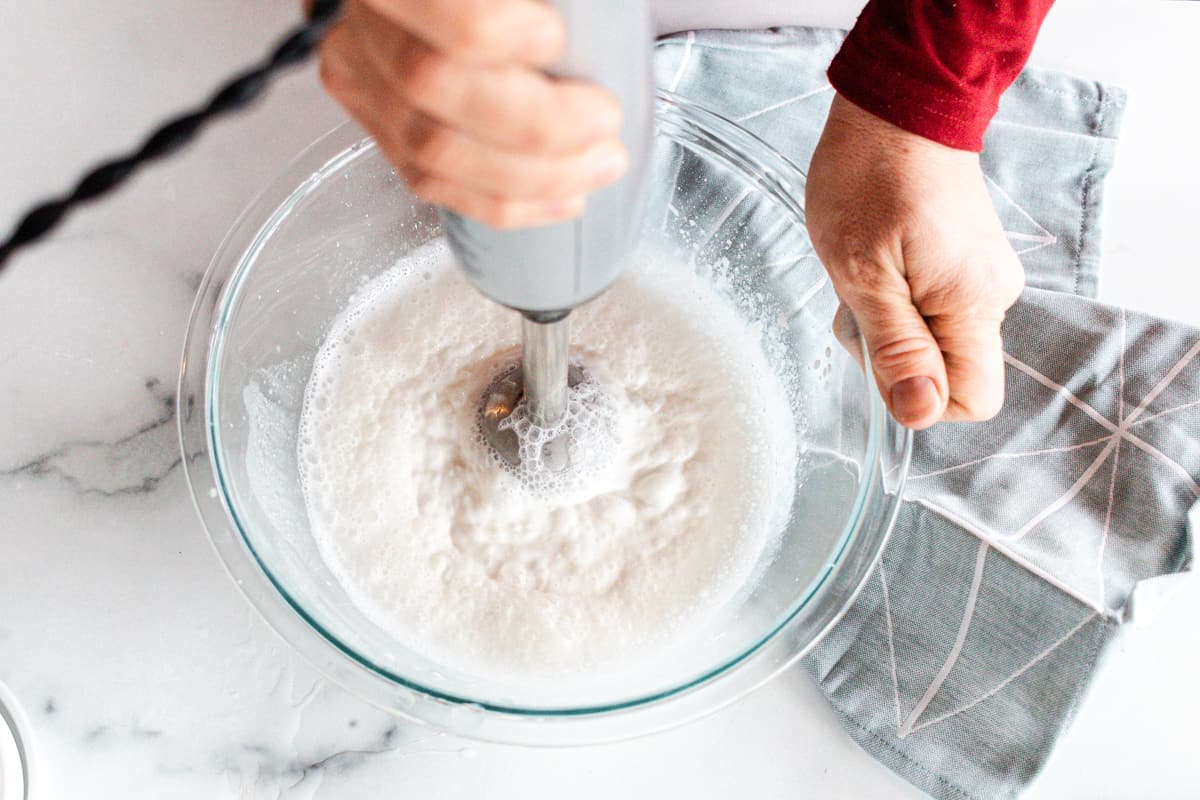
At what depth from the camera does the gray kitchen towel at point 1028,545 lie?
68 cm

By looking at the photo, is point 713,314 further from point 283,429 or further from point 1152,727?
point 1152,727

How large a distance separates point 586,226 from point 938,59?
417mm

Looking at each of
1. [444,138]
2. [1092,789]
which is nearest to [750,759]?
[1092,789]

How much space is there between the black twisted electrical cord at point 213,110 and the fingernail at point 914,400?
449 mm

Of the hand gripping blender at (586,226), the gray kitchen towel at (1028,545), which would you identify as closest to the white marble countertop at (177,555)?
the gray kitchen towel at (1028,545)

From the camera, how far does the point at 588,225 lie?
1.20ft

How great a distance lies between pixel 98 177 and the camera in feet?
0.79

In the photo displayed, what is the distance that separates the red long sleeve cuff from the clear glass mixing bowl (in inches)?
3.4

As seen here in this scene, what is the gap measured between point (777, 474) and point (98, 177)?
57cm

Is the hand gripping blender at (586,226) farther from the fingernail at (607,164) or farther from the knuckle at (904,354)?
the knuckle at (904,354)

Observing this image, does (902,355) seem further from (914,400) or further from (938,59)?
(938,59)

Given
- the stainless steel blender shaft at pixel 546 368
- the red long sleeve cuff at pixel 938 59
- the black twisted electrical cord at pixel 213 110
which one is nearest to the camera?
the black twisted electrical cord at pixel 213 110

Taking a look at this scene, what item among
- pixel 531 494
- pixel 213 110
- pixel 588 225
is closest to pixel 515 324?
pixel 531 494

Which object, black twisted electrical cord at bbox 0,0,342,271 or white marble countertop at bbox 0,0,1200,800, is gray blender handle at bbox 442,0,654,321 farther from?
white marble countertop at bbox 0,0,1200,800
